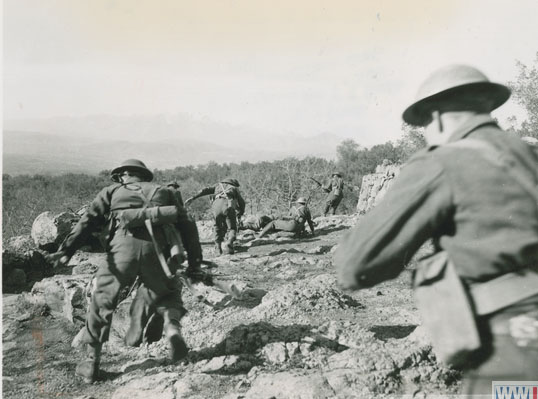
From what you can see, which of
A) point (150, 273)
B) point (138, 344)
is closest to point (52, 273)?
point (138, 344)

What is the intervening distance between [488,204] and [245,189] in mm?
25112

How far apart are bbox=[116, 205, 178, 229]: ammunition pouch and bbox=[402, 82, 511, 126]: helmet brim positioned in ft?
8.60

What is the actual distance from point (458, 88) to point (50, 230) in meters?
9.29

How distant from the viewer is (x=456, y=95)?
4.74 feet

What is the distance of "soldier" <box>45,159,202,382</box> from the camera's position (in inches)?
143

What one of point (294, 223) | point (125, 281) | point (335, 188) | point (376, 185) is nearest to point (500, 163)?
point (125, 281)

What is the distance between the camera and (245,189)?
26281 mm

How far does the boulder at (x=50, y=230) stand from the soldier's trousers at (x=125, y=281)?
6.06 metres

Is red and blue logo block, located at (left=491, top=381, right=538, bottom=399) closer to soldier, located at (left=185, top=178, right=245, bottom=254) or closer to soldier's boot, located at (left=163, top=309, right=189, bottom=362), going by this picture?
soldier's boot, located at (left=163, top=309, right=189, bottom=362)

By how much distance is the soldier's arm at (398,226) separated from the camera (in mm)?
1259

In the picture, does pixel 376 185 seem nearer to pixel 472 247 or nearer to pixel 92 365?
pixel 92 365

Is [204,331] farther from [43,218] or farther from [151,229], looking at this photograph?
[43,218]

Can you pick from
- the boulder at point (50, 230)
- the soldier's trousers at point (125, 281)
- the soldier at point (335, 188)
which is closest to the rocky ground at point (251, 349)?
the soldier's trousers at point (125, 281)

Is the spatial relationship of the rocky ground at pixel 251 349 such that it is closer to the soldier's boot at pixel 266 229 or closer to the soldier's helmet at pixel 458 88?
the soldier's helmet at pixel 458 88
